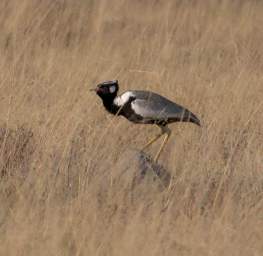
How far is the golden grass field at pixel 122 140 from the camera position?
4.19 m

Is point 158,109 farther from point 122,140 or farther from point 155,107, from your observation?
point 122,140

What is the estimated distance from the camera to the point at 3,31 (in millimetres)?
9141

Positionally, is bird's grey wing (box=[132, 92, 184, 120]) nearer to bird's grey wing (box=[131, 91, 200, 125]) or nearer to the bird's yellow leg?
bird's grey wing (box=[131, 91, 200, 125])

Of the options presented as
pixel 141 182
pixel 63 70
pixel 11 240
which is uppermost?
pixel 63 70

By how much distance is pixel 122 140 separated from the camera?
6.09m

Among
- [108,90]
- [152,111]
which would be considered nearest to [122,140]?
[152,111]

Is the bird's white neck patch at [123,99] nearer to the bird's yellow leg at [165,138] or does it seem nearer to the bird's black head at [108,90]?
the bird's black head at [108,90]

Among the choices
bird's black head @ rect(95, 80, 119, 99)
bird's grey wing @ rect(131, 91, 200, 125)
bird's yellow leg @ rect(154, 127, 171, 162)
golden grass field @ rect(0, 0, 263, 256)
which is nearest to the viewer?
golden grass field @ rect(0, 0, 263, 256)

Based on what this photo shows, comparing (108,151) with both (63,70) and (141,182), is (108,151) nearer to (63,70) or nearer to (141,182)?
(141,182)

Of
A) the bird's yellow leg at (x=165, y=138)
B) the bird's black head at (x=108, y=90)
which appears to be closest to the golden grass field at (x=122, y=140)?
the bird's yellow leg at (x=165, y=138)

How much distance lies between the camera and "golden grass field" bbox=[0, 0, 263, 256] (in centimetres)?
419

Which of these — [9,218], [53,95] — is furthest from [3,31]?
[9,218]

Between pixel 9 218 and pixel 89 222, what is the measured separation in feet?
1.34

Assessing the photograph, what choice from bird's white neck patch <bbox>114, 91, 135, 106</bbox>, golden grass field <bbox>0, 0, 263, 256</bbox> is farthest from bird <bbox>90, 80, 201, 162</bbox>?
golden grass field <bbox>0, 0, 263, 256</bbox>
